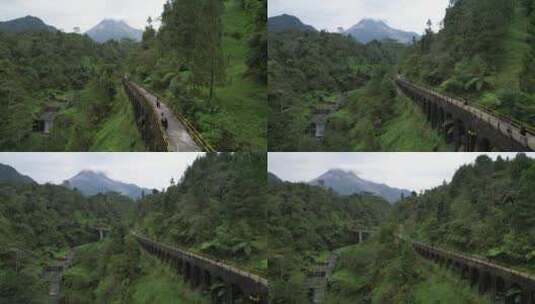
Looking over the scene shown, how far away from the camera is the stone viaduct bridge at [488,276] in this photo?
732cm

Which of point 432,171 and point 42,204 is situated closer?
point 432,171

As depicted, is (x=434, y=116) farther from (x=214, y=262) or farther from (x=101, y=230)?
(x=101, y=230)

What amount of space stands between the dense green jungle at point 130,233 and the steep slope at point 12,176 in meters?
0.10

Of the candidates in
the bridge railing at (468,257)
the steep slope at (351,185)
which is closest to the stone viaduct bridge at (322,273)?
the steep slope at (351,185)

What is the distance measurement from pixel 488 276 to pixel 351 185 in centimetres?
225

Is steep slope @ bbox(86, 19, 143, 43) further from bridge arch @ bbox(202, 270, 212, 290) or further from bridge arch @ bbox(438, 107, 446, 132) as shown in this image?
bridge arch @ bbox(438, 107, 446, 132)

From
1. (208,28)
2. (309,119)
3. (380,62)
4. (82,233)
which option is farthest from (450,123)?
(82,233)

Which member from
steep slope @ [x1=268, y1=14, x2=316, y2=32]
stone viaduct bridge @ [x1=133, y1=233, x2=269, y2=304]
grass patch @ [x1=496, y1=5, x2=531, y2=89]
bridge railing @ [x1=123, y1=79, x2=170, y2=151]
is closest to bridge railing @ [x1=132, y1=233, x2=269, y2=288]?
stone viaduct bridge @ [x1=133, y1=233, x2=269, y2=304]

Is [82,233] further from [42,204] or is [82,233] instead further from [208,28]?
[208,28]

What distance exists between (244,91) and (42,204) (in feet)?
10.9

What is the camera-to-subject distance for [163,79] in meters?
7.92

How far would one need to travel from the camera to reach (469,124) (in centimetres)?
692

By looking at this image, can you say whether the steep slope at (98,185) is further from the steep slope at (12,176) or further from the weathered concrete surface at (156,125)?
the weathered concrete surface at (156,125)

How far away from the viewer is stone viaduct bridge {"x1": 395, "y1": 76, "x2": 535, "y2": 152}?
660 cm
